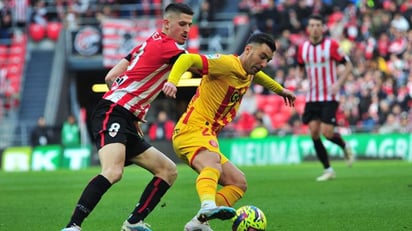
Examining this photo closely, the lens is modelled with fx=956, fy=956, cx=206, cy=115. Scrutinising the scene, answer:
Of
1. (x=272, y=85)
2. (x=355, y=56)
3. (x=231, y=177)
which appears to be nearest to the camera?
(x=231, y=177)

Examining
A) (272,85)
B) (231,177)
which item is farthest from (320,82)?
(231,177)

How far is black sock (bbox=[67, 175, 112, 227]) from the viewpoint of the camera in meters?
8.31

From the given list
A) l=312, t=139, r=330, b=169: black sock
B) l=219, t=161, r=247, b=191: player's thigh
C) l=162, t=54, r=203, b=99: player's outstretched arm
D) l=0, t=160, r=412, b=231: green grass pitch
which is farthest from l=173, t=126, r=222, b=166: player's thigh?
l=312, t=139, r=330, b=169: black sock

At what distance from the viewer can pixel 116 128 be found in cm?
871

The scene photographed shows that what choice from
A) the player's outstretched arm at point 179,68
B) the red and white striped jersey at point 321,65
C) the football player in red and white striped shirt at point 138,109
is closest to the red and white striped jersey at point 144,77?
the football player in red and white striped shirt at point 138,109

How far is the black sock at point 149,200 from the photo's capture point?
29.3 feet

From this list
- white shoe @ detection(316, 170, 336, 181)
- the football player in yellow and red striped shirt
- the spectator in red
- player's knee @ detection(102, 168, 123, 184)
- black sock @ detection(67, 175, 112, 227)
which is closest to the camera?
black sock @ detection(67, 175, 112, 227)

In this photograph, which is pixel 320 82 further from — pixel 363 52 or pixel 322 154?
pixel 363 52

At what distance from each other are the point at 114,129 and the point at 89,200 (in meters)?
0.72

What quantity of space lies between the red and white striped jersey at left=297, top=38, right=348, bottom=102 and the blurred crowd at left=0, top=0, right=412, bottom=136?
993 centimetres

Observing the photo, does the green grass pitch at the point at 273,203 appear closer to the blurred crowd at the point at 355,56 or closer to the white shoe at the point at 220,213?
the white shoe at the point at 220,213

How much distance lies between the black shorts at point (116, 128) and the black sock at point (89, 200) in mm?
378

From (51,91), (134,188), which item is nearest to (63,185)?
(134,188)

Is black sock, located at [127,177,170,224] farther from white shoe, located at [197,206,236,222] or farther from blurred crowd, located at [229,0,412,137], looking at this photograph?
blurred crowd, located at [229,0,412,137]
